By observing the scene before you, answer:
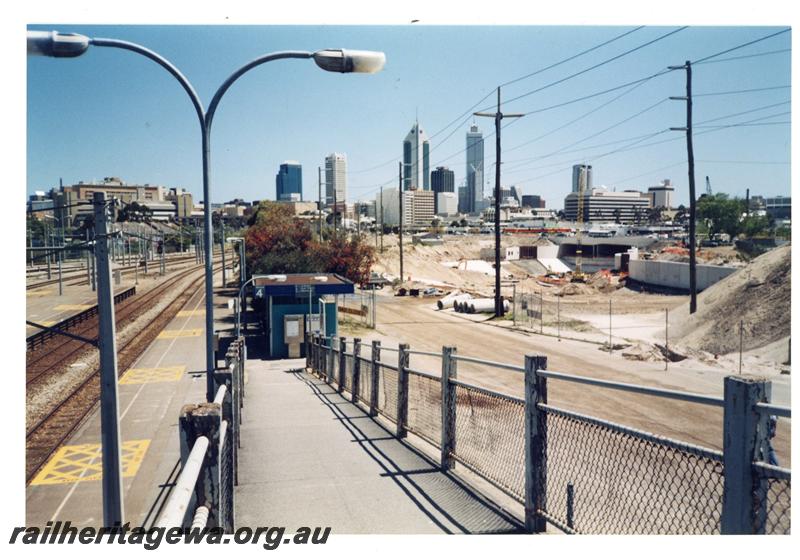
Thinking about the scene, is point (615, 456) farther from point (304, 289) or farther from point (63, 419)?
point (304, 289)

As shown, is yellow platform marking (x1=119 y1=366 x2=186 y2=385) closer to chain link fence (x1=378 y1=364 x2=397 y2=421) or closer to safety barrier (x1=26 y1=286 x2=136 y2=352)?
safety barrier (x1=26 y1=286 x2=136 y2=352)

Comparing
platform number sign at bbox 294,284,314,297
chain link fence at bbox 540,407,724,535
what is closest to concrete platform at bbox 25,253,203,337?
platform number sign at bbox 294,284,314,297

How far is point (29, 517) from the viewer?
11.8 meters

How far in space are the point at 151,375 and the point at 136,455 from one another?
965 cm

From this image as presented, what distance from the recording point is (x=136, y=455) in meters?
15.2

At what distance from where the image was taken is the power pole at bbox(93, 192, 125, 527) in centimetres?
670

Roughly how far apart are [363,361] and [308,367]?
11208 mm

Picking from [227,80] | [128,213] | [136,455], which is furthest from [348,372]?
[227,80]

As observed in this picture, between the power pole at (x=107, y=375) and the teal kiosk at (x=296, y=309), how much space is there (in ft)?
62.5

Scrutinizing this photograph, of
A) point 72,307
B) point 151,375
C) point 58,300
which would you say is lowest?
point 151,375

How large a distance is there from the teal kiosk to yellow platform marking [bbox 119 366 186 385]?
13.0 ft

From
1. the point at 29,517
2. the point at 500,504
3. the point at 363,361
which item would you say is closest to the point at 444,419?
the point at 500,504

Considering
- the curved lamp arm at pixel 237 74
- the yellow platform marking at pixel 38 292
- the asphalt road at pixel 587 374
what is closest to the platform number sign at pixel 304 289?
the asphalt road at pixel 587 374

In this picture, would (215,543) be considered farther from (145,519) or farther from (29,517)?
(29,517)
